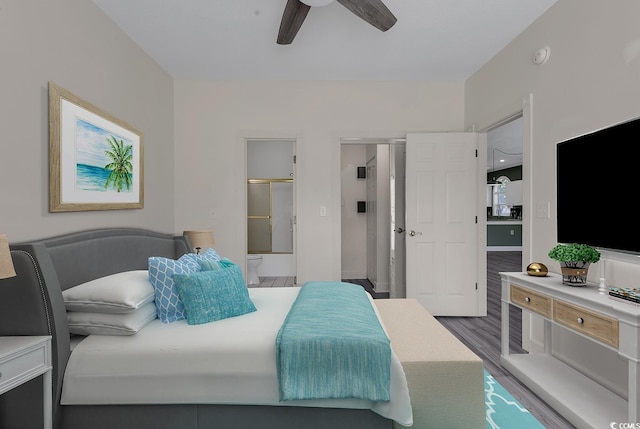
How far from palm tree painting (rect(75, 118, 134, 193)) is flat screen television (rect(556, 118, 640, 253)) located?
130 inches

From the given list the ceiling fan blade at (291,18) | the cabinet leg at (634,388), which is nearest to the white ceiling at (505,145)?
the ceiling fan blade at (291,18)

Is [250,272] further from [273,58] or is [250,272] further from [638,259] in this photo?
[638,259]

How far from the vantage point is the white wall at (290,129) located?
399 centimetres

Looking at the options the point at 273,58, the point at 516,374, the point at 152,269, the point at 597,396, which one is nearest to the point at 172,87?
the point at 273,58

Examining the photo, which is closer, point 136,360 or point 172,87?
point 136,360

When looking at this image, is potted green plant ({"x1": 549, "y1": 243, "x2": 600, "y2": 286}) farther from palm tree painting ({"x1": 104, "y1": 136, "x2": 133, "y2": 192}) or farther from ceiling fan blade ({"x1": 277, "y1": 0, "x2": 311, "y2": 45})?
palm tree painting ({"x1": 104, "y1": 136, "x2": 133, "y2": 192})

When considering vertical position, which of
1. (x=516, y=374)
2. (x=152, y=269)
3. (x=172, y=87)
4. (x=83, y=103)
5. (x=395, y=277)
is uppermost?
(x=172, y=87)

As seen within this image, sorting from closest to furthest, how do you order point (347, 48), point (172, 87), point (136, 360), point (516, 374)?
1. point (136, 360)
2. point (516, 374)
3. point (347, 48)
4. point (172, 87)

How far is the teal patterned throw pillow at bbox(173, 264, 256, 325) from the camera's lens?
74.4 inches

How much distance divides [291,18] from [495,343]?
10.5ft

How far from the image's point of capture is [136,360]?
1.59 metres

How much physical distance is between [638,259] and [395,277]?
8.62 feet

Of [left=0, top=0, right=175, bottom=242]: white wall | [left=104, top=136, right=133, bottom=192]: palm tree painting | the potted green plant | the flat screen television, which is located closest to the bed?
[left=0, top=0, right=175, bottom=242]: white wall

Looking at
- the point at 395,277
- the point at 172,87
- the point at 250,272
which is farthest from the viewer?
the point at 250,272
